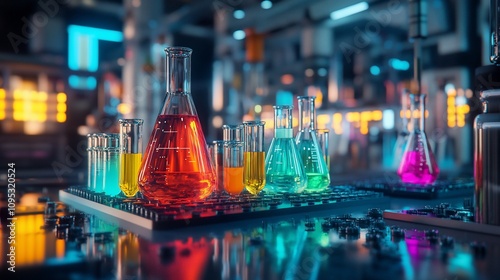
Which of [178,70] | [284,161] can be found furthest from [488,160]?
[178,70]

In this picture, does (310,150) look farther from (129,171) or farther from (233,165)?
(129,171)

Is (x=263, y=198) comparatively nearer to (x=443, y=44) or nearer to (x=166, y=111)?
(x=166, y=111)

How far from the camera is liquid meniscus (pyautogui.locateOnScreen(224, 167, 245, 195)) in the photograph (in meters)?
0.92

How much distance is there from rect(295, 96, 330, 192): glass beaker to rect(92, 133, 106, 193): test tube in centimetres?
47

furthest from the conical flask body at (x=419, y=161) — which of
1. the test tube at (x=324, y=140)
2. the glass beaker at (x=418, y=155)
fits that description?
the test tube at (x=324, y=140)

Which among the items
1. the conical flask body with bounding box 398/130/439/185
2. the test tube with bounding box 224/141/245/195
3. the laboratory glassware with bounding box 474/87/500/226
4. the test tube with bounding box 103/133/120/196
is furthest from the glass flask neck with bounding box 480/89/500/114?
the test tube with bounding box 103/133/120/196

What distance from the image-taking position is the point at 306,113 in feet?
3.60

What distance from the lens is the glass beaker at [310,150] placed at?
1069 mm

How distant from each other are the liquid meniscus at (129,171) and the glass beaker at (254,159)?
226mm

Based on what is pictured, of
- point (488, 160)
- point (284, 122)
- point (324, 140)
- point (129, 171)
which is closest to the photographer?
point (488, 160)

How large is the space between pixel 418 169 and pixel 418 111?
17cm

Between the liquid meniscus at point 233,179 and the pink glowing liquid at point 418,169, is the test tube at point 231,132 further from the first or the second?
the pink glowing liquid at point 418,169

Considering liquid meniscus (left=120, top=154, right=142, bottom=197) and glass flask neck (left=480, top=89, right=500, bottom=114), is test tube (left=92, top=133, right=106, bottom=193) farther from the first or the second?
glass flask neck (left=480, top=89, right=500, bottom=114)

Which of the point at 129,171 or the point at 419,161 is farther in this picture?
the point at 419,161
